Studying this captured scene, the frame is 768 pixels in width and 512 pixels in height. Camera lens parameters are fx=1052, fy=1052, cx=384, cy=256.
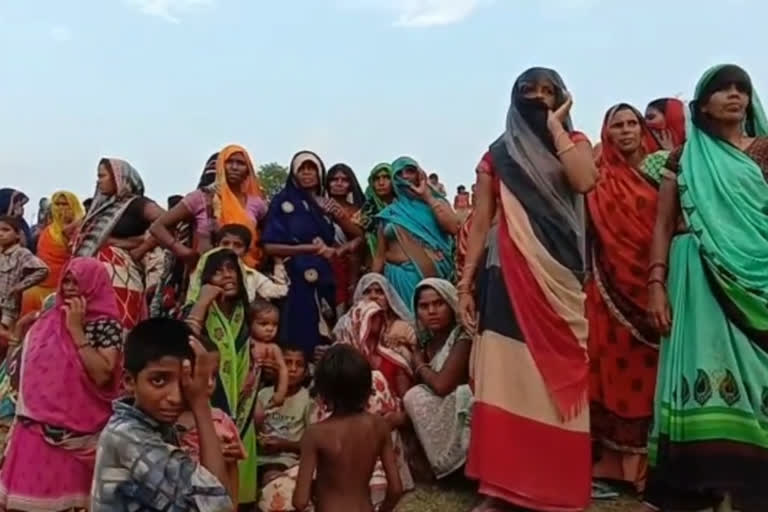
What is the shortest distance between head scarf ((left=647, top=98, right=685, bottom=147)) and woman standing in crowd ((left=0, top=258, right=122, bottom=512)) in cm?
366

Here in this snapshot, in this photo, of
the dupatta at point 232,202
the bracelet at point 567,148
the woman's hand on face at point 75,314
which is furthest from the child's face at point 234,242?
the bracelet at point 567,148

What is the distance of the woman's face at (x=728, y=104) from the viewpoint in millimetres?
4770

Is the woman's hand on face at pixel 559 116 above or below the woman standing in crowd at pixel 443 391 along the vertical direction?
above

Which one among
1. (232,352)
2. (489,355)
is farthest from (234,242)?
(489,355)

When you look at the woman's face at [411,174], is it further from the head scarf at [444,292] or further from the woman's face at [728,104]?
the woman's face at [728,104]

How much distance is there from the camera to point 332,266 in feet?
24.6

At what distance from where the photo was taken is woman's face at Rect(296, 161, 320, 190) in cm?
760

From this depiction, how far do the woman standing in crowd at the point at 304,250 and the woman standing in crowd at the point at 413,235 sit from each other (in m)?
0.39

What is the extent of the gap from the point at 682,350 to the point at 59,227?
21.0 ft

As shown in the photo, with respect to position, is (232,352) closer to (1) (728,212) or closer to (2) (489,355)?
(2) (489,355)

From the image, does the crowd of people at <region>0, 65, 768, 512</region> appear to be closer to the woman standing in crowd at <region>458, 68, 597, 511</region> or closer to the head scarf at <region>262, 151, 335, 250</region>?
the woman standing in crowd at <region>458, 68, 597, 511</region>

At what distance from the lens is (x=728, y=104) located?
4.77 metres

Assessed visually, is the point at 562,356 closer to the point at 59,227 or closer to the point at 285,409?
the point at 285,409

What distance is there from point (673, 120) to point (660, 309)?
7.16 ft
